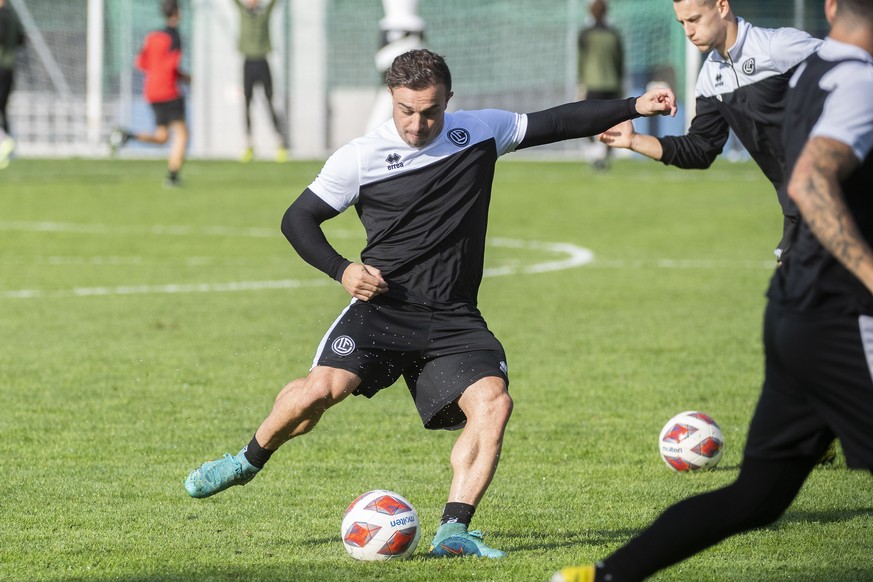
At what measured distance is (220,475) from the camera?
570cm

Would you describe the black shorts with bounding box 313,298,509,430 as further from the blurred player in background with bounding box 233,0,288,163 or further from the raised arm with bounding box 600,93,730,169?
the blurred player in background with bounding box 233,0,288,163

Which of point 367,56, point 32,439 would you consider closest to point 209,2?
point 367,56

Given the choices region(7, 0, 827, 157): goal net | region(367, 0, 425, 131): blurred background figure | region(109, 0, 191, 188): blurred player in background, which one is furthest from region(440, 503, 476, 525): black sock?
region(7, 0, 827, 157): goal net

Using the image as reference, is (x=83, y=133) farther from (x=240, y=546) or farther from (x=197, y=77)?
(x=240, y=546)

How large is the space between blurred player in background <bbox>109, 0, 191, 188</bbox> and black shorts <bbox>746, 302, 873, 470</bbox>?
17.6m

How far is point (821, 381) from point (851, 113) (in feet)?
2.42

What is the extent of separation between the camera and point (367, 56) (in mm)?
32719

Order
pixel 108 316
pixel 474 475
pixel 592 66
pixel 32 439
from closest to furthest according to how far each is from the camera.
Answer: pixel 474 475 → pixel 32 439 → pixel 108 316 → pixel 592 66

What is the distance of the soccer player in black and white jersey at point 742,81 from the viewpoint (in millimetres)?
6145

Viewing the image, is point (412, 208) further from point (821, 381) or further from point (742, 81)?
point (821, 381)

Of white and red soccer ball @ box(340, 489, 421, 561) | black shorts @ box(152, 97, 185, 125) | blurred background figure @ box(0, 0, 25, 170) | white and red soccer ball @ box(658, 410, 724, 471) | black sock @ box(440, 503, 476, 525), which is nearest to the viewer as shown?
white and red soccer ball @ box(340, 489, 421, 561)

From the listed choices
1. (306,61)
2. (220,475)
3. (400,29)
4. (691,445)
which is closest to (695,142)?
(691,445)

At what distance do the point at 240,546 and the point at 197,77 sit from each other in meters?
27.4

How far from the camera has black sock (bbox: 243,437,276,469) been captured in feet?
18.6
